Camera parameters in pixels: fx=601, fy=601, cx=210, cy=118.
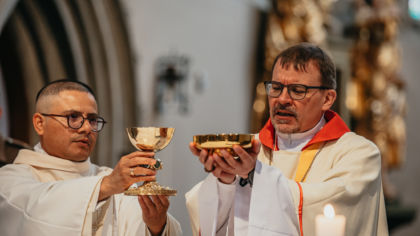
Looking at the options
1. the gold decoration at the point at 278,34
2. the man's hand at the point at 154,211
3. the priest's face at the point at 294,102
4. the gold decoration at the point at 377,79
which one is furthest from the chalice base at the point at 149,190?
the gold decoration at the point at 377,79

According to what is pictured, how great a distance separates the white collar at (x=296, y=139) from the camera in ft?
10.7

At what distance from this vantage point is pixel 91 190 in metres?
2.93

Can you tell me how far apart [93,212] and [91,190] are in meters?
0.14

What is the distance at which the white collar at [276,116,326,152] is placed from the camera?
10.7ft

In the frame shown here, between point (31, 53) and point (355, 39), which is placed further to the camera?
point (355, 39)

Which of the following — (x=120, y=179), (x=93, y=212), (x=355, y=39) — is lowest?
(x=93, y=212)

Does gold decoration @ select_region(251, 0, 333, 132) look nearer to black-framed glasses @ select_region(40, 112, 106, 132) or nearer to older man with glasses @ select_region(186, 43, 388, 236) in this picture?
older man with glasses @ select_region(186, 43, 388, 236)

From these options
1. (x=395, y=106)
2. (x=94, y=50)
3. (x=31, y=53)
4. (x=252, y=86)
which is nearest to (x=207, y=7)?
(x=252, y=86)

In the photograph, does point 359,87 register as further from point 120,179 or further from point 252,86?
point 120,179

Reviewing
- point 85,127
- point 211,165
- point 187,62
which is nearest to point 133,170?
point 211,165

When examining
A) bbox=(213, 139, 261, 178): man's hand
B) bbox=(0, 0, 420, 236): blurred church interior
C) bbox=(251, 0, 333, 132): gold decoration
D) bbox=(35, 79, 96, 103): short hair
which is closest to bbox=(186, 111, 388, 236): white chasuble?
bbox=(213, 139, 261, 178): man's hand

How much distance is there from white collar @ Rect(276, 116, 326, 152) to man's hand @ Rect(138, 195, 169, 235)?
28.7 inches

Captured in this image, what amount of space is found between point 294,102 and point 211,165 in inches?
29.1

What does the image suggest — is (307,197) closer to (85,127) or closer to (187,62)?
(85,127)
